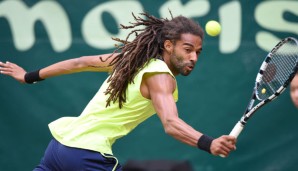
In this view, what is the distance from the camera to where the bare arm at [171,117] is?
10.7 feet

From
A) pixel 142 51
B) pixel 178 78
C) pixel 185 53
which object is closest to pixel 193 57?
pixel 185 53

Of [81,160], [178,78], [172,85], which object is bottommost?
[81,160]

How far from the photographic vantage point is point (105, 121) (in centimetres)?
377

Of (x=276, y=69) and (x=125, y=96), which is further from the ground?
(x=276, y=69)

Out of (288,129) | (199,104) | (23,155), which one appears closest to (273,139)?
(288,129)

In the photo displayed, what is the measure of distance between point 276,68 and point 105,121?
3.38ft

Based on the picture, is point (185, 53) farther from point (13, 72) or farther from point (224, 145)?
point (13, 72)

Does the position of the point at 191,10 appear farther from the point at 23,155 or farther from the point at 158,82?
the point at 158,82

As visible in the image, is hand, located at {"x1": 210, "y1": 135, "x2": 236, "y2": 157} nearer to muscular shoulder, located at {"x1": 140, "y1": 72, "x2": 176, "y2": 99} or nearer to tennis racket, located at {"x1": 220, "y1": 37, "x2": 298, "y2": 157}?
muscular shoulder, located at {"x1": 140, "y1": 72, "x2": 176, "y2": 99}

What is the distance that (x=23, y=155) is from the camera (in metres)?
6.01

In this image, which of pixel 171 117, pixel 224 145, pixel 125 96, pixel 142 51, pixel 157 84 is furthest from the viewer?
pixel 142 51

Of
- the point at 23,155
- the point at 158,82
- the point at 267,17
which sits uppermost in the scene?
the point at 267,17

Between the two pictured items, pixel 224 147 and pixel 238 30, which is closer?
pixel 224 147

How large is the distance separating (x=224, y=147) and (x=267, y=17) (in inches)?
105
